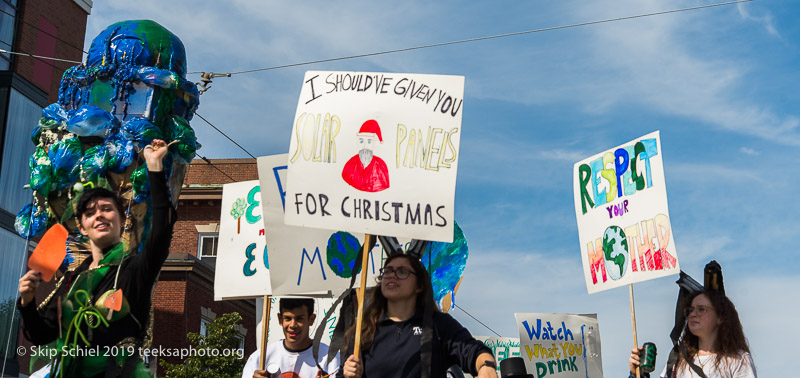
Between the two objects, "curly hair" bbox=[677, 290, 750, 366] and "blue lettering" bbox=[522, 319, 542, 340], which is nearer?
"curly hair" bbox=[677, 290, 750, 366]

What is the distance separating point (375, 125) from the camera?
594 cm

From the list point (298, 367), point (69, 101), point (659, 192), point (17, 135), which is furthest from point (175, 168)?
point (17, 135)

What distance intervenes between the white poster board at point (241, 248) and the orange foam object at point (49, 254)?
323 cm

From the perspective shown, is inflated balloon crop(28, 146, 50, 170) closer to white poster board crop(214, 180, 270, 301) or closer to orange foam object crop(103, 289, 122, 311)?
white poster board crop(214, 180, 270, 301)

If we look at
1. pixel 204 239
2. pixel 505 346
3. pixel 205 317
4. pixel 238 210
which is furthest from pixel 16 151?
pixel 238 210

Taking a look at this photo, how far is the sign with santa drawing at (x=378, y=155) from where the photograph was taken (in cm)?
567

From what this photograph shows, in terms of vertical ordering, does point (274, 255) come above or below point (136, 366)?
above

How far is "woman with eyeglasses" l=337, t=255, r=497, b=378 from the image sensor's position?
516 centimetres

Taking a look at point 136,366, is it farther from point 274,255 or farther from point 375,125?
point 274,255

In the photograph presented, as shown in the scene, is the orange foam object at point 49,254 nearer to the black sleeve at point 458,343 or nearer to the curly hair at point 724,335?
the black sleeve at point 458,343

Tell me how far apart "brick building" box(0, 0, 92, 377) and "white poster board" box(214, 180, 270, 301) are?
1022cm

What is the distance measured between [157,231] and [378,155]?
156 centimetres

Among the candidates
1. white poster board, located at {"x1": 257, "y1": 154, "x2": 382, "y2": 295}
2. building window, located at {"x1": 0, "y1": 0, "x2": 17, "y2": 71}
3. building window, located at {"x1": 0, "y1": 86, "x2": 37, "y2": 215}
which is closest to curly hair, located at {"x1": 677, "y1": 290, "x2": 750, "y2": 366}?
white poster board, located at {"x1": 257, "y1": 154, "x2": 382, "y2": 295}

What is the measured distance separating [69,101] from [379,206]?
10.5 feet
